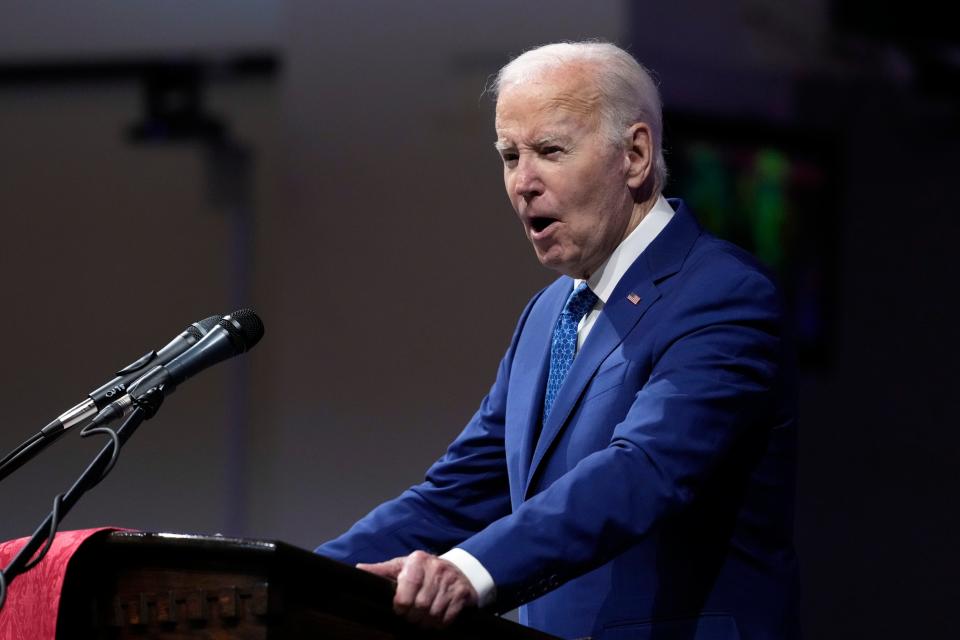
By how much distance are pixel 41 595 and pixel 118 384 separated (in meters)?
0.26

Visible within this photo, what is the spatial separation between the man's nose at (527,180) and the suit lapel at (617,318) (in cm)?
19

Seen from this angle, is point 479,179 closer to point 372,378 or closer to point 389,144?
point 389,144

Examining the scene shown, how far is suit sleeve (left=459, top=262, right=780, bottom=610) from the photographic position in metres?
1.55

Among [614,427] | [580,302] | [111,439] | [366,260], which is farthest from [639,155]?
[366,260]

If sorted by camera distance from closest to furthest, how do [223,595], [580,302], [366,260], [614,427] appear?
[223,595], [614,427], [580,302], [366,260]

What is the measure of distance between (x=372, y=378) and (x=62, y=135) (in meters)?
1.68

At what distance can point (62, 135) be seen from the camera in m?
5.01

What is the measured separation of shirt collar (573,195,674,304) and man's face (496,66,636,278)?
0.02 metres

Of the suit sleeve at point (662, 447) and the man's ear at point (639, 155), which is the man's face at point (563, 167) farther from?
the suit sleeve at point (662, 447)

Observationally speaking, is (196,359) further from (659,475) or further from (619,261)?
(619,261)

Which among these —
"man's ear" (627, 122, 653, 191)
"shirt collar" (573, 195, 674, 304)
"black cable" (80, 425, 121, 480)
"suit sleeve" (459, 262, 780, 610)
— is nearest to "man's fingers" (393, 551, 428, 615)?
"suit sleeve" (459, 262, 780, 610)

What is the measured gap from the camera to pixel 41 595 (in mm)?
1493

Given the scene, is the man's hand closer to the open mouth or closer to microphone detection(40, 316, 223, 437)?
microphone detection(40, 316, 223, 437)

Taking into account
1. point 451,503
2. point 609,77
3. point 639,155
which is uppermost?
point 609,77
